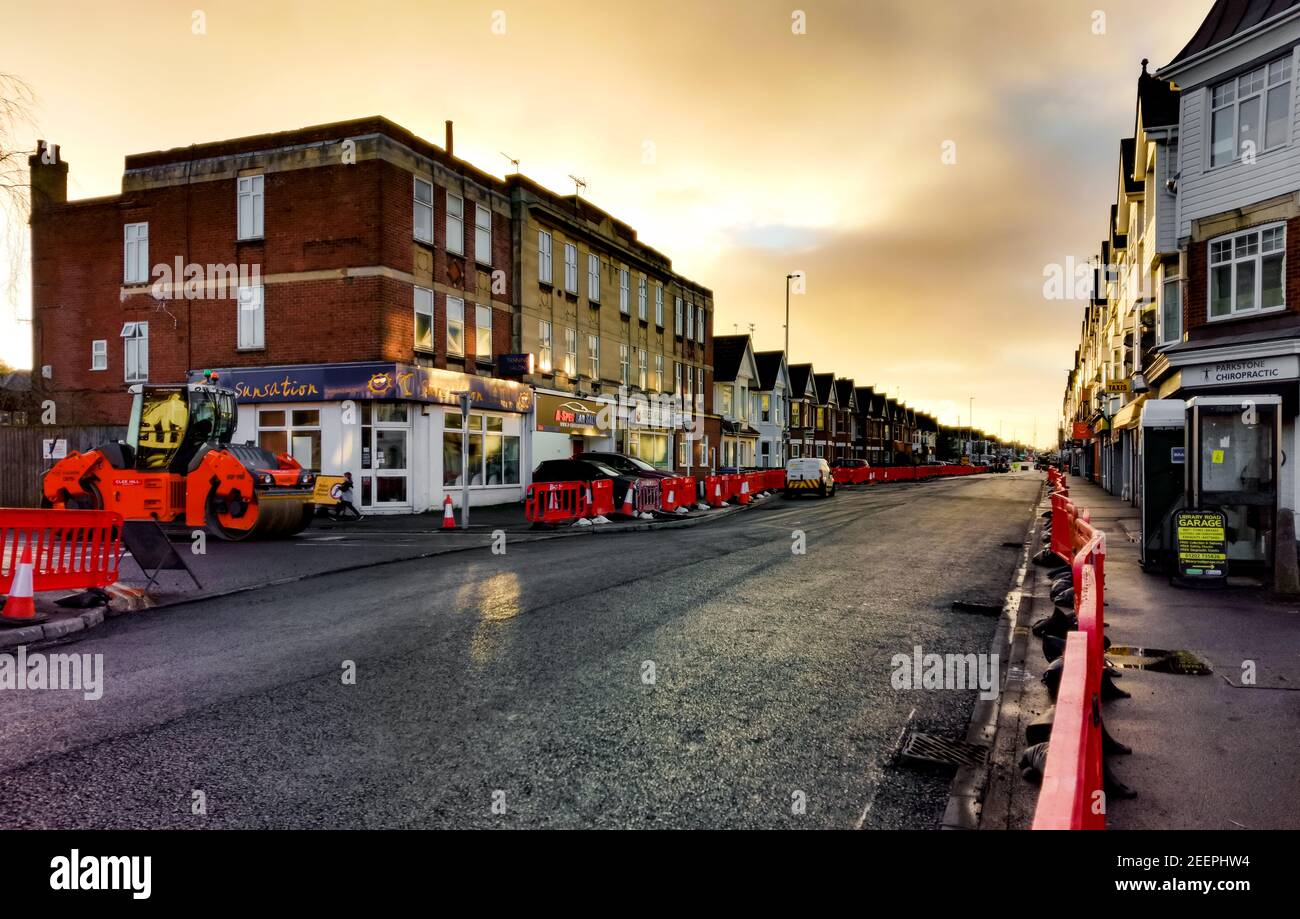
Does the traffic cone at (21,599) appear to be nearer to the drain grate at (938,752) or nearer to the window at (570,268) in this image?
the drain grate at (938,752)

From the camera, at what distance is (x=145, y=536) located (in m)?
9.39

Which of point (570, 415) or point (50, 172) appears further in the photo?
point (570, 415)

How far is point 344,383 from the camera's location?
21969mm

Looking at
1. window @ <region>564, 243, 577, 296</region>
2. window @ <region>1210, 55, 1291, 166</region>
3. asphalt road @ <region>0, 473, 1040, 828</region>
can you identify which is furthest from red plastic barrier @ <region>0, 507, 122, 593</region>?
window @ <region>564, 243, 577, 296</region>

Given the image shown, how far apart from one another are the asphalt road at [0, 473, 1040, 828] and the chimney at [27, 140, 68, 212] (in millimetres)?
26595

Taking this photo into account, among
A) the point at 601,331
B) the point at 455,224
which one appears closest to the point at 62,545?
the point at 455,224

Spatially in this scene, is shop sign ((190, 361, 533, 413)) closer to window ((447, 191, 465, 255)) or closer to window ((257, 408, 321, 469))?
window ((257, 408, 321, 469))

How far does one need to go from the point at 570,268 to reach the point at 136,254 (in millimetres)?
15466

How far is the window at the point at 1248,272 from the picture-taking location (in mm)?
15930

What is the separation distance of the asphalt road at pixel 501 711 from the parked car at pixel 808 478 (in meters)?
25.1

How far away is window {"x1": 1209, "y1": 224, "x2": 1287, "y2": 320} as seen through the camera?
52.3 ft

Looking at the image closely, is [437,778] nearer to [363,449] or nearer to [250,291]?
[363,449]

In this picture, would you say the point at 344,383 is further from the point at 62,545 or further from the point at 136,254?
the point at 62,545
